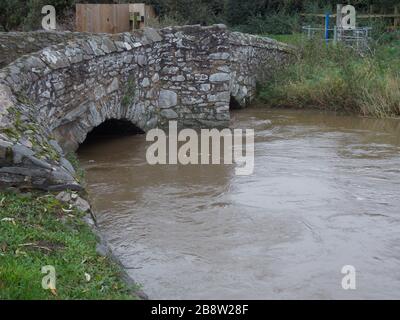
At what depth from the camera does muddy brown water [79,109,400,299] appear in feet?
17.4

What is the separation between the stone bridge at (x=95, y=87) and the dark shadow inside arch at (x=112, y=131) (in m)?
0.28

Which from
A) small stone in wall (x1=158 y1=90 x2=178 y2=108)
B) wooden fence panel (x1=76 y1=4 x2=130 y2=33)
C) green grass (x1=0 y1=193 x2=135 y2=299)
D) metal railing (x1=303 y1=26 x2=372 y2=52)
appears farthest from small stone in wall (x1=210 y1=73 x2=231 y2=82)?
green grass (x1=0 y1=193 x2=135 y2=299)

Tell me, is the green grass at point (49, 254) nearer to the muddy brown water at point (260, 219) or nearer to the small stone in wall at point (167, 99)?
the muddy brown water at point (260, 219)

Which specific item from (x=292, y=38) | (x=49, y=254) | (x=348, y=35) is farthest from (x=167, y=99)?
(x=348, y=35)

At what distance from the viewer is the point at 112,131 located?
37.6 feet

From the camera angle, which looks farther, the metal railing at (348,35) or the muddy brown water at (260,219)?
the metal railing at (348,35)

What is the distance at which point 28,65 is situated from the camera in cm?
739

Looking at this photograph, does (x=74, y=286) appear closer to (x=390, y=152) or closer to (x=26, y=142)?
(x=26, y=142)

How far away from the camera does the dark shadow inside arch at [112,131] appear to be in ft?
36.3

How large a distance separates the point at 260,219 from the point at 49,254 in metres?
3.16

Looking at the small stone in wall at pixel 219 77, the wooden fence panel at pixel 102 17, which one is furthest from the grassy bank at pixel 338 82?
the wooden fence panel at pixel 102 17

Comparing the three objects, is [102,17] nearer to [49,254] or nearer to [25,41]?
[25,41]

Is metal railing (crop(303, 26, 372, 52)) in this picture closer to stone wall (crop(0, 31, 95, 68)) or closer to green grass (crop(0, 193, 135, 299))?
stone wall (crop(0, 31, 95, 68))

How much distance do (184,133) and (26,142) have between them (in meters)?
6.12
